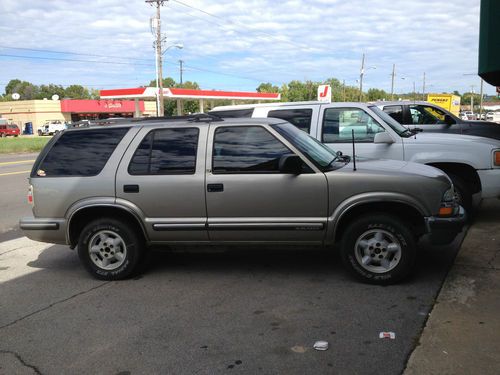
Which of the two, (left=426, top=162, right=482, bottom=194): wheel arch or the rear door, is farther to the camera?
(left=426, top=162, right=482, bottom=194): wheel arch

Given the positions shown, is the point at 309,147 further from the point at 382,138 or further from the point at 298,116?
the point at 298,116

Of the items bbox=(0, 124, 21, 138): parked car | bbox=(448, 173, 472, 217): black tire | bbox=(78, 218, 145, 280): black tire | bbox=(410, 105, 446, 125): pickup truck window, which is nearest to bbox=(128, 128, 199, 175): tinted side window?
bbox=(78, 218, 145, 280): black tire

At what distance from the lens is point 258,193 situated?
5.00 metres

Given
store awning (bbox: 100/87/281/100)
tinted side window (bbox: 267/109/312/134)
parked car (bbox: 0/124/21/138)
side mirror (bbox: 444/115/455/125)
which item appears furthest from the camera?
parked car (bbox: 0/124/21/138)

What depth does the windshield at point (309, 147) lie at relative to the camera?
16.7 ft

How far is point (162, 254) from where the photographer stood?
6.49 m

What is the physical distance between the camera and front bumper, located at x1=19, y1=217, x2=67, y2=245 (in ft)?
17.7

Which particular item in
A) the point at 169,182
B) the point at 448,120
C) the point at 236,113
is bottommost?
the point at 169,182

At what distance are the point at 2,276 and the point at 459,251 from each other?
17.8 ft

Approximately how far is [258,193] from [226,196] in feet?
1.10

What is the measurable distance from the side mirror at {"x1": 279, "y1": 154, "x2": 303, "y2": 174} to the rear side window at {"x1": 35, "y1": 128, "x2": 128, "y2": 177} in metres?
1.84

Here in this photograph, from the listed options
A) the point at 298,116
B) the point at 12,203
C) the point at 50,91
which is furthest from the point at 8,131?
the point at 50,91

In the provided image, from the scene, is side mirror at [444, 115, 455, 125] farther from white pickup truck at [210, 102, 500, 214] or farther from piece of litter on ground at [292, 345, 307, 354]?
piece of litter on ground at [292, 345, 307, 354]

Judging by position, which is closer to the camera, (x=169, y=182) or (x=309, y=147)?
(x=169, y=182)
